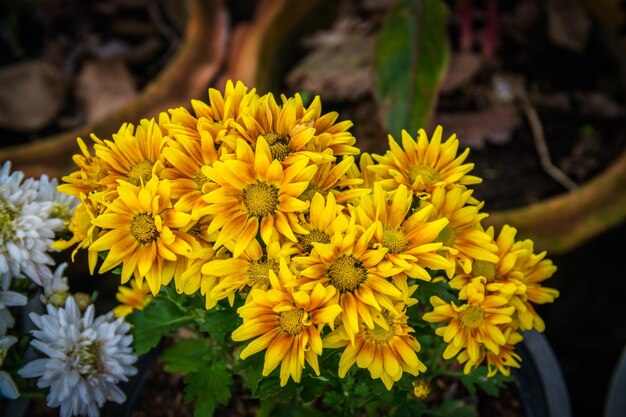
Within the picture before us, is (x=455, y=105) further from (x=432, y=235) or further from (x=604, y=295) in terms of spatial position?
(x=432, y=235)

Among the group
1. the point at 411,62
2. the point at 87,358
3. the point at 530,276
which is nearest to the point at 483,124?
the point at 411,62

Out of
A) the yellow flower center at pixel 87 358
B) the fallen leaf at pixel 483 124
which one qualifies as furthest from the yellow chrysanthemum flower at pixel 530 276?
the fallen leaf at pixel 483 124

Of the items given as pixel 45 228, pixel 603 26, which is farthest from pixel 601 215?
pixel 45 228

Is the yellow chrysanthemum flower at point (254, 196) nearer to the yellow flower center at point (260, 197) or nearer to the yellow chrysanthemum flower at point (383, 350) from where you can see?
the yellow flower center at point (260, 197)

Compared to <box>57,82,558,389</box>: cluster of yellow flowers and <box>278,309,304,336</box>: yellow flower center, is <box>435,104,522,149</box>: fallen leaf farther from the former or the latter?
<box>278,309,304,336</box>: yellow flower center

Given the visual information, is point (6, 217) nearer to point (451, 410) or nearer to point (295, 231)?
point (295, 231)
